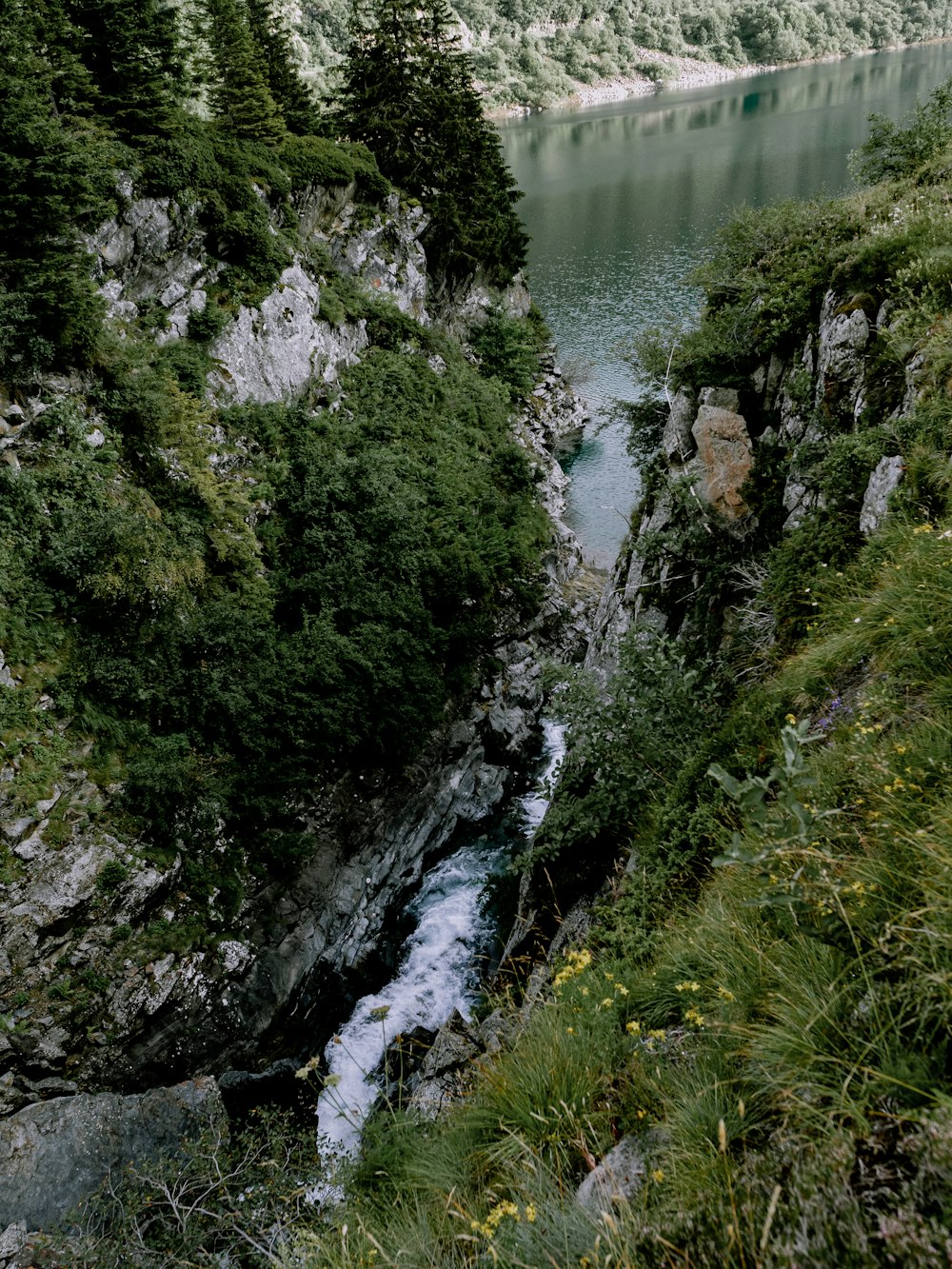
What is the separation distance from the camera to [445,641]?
17.5 metres

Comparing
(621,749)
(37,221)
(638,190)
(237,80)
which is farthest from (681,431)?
(638,190)

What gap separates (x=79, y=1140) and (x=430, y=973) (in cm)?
609

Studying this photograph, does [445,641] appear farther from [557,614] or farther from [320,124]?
[320,124]

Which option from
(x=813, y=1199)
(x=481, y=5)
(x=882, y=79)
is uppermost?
(x=481, y=5)

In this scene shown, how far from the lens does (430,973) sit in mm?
13359

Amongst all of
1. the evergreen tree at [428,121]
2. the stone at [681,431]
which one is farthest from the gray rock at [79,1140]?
the evergreen tree at [428,121]

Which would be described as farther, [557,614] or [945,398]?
[557,614]

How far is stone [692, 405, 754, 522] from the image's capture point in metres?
9.91

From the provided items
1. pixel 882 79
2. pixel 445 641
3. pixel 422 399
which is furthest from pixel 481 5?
pixel 445 641

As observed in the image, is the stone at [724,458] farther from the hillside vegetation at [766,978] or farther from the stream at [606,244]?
the stream at [606,244]

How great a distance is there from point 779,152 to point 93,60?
216 feet

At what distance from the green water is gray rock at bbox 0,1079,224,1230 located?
15.7m

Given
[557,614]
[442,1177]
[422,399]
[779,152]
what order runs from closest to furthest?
[442,1177] → [557,614] → [422,399] → [779,152]

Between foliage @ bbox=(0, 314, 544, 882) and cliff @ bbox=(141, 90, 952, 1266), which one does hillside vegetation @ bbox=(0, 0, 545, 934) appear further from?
cliff @ bbox=(141, 90, 952, 1266)
